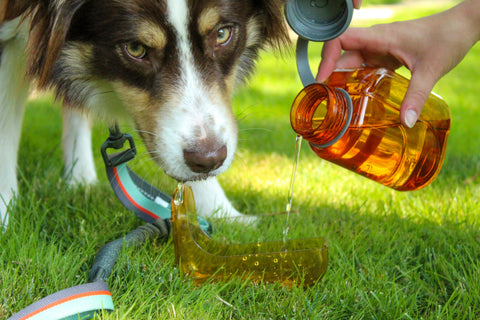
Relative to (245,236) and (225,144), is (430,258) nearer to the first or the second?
(245,236)

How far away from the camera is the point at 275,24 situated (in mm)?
2381

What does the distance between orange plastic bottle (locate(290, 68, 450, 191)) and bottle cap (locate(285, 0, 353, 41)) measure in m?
0.19

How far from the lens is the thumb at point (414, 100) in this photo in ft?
5.95

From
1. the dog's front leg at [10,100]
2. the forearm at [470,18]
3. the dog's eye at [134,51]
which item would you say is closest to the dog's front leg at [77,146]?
the dog's front leg at [10,100]

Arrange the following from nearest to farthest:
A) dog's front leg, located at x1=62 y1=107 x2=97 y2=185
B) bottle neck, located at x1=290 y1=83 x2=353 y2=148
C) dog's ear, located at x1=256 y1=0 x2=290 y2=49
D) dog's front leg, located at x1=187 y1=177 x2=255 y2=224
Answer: bottle neck, located at x1=290 y1=83 x2=353 y2=148 < dog's ear, located at x1=256 y1=0 x2=290 y2=49 < dog's front leg, located at x1=187 y1=177 x2=255 y2=224 < dog's front leg, located at x1=62 y1=107 x2=97 y2=185

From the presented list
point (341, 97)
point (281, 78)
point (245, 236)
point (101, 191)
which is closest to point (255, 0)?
point (341, 97)

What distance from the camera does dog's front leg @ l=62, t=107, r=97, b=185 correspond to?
2.94 meters

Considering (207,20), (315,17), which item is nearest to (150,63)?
(207,20)

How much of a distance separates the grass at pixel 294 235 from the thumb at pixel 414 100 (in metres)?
0.56

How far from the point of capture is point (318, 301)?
5.85 feet

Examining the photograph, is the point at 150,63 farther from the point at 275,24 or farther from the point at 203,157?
the point at 275,24

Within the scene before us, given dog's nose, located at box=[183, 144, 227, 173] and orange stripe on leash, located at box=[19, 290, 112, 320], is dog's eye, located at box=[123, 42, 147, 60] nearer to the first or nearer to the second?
dog's nose, located at box=[183, 144, 227, 173]

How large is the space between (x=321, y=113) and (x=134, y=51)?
0.70 metres

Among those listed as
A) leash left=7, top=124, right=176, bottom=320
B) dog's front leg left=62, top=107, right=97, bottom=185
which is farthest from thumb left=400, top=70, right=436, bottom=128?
dog's front leg left=62, top=107, right=97, bottom=185
